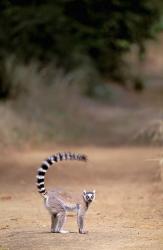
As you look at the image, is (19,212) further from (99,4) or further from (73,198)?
(99,4)

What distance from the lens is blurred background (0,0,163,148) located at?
70.8 ft

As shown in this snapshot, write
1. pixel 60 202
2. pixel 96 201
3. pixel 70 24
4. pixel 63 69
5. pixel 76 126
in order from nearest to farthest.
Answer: pixel 60 202
pixel 96 201
pixel 70 24
pixel 76 126
pixel 63 69

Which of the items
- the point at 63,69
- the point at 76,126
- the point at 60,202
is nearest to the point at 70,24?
the point at 76,126

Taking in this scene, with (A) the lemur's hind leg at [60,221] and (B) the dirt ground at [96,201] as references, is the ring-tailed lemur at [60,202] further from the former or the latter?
(B) the dirt ground at [96,201]

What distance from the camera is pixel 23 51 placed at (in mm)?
27234

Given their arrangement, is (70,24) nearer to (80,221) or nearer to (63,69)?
(63,69)

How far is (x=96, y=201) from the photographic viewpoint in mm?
13383

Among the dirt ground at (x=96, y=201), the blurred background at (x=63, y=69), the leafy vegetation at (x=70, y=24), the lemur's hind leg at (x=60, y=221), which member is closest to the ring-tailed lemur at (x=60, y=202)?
the lemur's hind leg at (x=60, y=221)

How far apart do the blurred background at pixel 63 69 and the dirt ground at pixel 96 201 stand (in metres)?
0.92

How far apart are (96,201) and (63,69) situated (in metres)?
17.0

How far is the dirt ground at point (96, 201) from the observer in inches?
380

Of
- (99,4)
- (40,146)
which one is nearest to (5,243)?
(40,146)

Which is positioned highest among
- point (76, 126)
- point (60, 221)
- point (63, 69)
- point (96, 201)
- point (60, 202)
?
point (63, 69)

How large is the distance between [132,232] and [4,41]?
16.3 meters
